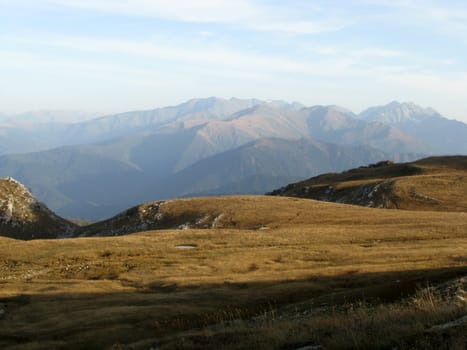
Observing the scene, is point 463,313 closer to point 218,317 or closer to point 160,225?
point 218,317

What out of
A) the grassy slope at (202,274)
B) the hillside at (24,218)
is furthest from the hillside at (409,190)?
the hillside at (24,218)

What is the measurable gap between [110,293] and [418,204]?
9561 cm

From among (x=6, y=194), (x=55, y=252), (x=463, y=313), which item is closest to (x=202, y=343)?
(x=463, y=313)

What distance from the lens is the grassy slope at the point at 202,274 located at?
3306 centimetres

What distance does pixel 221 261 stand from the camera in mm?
59750

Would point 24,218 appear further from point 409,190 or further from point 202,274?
point 202,274

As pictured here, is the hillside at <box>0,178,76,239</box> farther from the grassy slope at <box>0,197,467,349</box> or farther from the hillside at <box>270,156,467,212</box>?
the grassy slope at <box>0,197,467,349</box>

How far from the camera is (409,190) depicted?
432 ft

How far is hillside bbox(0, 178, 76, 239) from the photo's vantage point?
15938 centimetres

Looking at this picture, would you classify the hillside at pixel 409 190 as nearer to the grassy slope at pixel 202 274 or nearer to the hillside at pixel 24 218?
the grassy slope at pixel 202 274

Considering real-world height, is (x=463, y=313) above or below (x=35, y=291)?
above

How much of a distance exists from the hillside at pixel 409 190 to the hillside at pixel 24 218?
78517 millimetres

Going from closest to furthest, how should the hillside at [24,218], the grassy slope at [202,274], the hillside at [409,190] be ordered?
the grassy slope at [202,274], the hillside at [409,190], the hillside at [24,218]

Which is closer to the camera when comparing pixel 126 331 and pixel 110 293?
pixel 126 331
